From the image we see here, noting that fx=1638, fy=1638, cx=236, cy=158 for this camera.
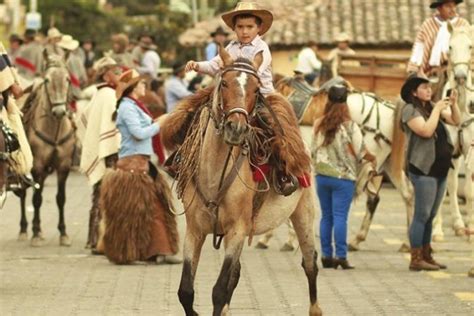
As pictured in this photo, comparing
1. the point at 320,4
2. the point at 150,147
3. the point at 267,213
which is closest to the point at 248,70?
the point at 267,213

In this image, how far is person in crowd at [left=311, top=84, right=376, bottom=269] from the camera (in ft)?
58.6

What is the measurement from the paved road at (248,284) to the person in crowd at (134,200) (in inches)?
8.9

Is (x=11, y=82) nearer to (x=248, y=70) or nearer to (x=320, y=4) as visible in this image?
(x=248, y=70)

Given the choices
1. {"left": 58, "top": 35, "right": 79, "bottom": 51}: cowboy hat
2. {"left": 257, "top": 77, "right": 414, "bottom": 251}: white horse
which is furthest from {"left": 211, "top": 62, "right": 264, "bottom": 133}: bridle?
{"left": 58, "top": 35, "right": 79, "bottom": 51}: cowboy hat

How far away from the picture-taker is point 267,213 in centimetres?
1372

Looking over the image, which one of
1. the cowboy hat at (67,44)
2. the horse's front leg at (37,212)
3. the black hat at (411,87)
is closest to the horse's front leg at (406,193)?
the black hat at (411,87)

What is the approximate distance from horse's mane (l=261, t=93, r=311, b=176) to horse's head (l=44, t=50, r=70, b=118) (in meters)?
7.33

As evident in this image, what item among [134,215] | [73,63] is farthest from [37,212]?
[73,63]

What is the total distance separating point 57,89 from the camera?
20719 millimetres

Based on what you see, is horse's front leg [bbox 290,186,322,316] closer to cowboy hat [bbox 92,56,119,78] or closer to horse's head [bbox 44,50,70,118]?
cowboy hat [bbox 92,56,119,78]

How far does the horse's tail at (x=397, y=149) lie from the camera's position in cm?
2030

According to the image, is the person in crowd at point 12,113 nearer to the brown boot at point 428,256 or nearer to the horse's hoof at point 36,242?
the horse's hoof at point 36,242

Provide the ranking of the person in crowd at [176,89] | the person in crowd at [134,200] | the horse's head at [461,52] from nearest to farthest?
the person in crowd at [134,200] → the horse's head at [461,52] → the person in crowd at [176,89]

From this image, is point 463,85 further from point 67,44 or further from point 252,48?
point 67,44
